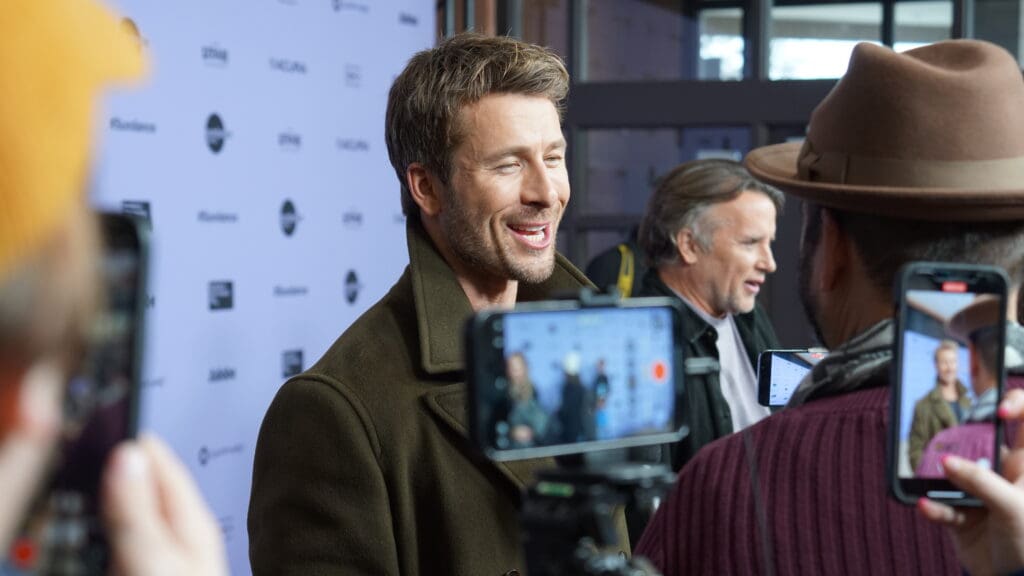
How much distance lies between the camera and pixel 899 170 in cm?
148

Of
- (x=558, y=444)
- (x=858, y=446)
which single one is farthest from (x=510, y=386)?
(x=858, y=446)

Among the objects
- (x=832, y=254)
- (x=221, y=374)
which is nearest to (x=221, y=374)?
(x=221, y=374)

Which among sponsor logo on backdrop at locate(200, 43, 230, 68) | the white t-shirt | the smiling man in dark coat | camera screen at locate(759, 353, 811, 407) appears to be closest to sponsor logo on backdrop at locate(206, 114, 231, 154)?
sponsor logo on backdrop at locate(200, 43, 230, 68)

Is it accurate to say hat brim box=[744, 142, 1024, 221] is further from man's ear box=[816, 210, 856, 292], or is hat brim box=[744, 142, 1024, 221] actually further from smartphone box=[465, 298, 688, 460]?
smartphone box=[465, 298, 688, 460]

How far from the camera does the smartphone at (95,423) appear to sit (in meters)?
0.61

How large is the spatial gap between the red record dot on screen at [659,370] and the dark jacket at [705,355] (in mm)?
2305

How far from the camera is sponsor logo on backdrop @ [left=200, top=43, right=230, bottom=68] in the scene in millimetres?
3970

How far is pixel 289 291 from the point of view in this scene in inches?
176

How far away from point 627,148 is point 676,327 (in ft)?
15.8

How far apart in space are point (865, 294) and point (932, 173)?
0.15m

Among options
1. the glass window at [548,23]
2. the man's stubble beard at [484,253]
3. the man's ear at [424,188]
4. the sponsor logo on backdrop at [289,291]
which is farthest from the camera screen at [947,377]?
the glass window at [548,23]

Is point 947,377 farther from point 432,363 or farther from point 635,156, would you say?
point 635,156

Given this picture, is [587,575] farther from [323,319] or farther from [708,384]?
[323,319]

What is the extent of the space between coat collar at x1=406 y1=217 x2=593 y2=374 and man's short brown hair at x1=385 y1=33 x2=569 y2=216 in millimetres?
122
